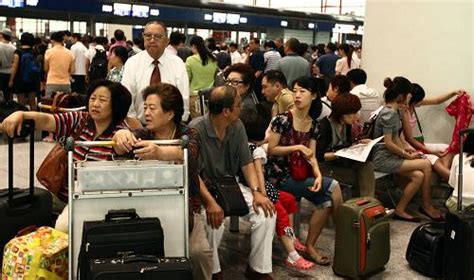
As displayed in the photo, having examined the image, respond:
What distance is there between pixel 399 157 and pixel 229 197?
231 cm

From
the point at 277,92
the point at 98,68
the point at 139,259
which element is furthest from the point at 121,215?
the point at 98,68

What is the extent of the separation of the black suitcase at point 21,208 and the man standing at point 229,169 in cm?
92

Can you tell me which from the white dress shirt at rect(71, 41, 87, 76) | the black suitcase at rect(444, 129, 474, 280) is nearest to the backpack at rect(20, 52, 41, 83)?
the white dress shirt at rect(71, 41, 87, 76)

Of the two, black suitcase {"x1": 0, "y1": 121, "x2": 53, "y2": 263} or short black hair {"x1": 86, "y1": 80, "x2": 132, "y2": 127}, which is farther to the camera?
short black hair {"x1": 86, "y1": 80, "x2": 132, "y2": 127}

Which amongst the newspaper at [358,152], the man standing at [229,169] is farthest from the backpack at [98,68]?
the man standing at [229,169]

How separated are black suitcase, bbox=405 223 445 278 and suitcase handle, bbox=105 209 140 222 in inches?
88.1

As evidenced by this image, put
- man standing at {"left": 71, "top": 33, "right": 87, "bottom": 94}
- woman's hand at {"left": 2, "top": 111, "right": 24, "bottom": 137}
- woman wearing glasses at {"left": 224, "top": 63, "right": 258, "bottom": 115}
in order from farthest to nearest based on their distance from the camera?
man standing at {"left": 71, "top": 33, "right": 87, "bottom": 94} < woman wearing glasses at {"left": 224, "top": 63, "right": 258, "bottom": 115} < woman's hand at {"left": 2, "top": 111, "right": 24, "bottom": 137}

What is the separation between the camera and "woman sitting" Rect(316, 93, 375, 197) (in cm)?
484

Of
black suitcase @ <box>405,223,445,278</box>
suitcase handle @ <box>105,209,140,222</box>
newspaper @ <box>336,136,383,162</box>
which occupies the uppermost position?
newspaper @ <box>336,136,383,162</box>

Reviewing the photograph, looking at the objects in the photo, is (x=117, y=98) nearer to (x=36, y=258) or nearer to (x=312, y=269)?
(x=36, y=258)

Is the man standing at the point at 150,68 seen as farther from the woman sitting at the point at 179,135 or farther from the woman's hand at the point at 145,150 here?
the woman's hand at the point at 145,150

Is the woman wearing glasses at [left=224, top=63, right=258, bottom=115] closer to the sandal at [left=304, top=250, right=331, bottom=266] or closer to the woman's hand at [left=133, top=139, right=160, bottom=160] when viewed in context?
the sandal at [left=304, top=250, right=331, bottom=266]

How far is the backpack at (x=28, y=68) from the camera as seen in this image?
9219 mm

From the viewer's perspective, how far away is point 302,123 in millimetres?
4547
